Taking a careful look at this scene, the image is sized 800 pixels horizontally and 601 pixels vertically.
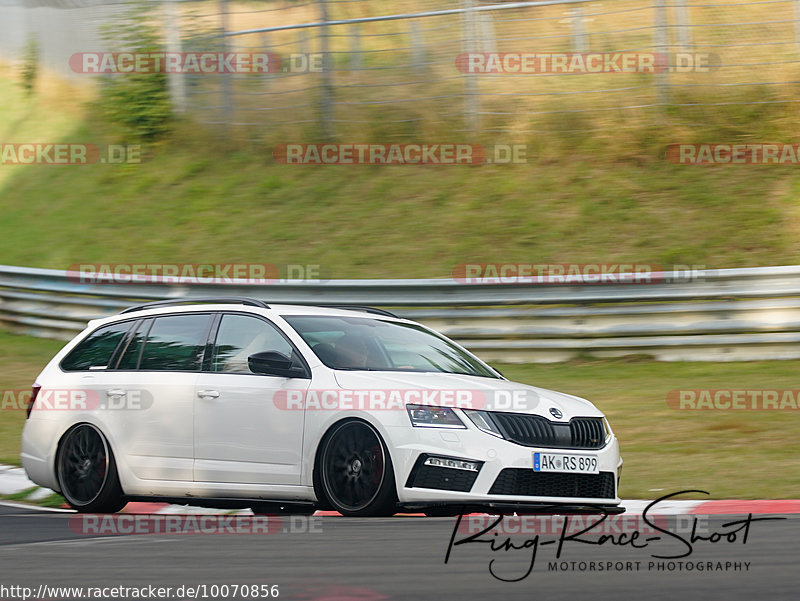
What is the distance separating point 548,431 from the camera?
7.25 meters

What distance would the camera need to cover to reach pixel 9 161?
2402cm

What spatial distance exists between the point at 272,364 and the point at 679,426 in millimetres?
4553

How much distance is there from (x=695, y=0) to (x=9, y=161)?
13788mm

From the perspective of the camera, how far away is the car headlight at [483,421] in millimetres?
7004

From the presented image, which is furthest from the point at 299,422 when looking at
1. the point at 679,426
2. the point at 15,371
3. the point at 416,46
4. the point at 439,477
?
the point at 416,46

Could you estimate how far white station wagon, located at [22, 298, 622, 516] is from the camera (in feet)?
22.8

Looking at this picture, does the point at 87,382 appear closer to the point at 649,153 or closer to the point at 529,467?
the point at 529,467

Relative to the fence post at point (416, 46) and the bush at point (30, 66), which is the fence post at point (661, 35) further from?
the bush at point (30, 66)

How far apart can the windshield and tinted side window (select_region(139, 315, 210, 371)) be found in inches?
26.6

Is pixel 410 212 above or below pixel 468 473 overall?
above

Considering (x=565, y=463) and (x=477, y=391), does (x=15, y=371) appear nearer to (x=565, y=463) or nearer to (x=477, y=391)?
(x=477, y=391)

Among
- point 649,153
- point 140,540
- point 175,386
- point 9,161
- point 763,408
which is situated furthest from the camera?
point 9,161

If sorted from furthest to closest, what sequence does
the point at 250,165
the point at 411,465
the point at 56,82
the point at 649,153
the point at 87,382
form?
the point at 56,82 → the point at 250,165 → the point at 649,153 → the point at 87,382 → the point at 411,465

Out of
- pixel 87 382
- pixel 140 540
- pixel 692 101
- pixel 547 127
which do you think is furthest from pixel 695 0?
pixel 140 540
